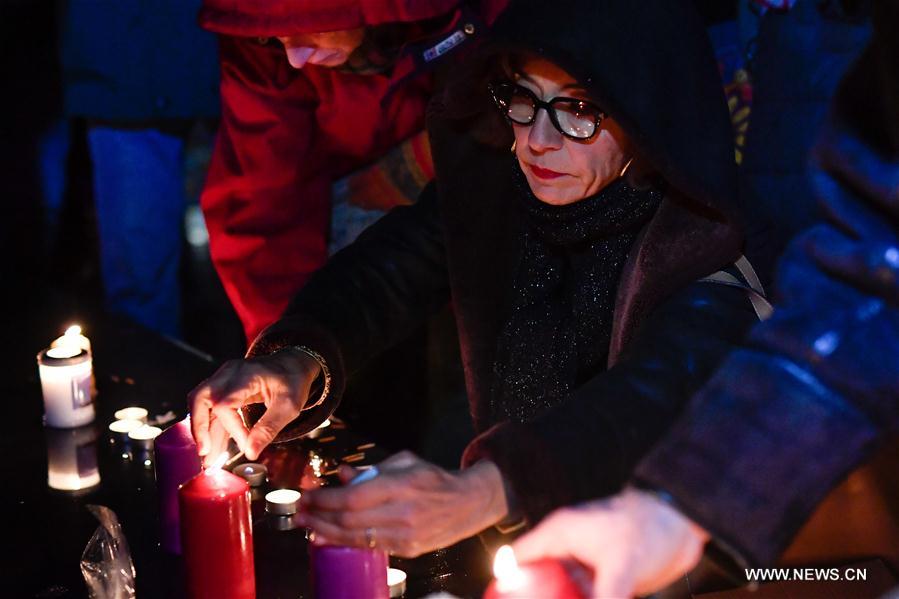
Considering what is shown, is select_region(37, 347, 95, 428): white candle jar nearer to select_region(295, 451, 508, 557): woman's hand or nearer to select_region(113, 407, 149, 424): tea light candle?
select_region(113, 407, 149, 424): tea light candle

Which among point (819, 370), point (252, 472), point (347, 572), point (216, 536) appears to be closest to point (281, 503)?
point (252, 472)

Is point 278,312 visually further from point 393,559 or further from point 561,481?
point 561,481

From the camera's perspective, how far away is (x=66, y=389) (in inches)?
76.9

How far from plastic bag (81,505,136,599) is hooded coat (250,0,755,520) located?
435 millimetres

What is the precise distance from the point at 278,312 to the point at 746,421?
191 cm

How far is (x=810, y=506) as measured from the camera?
93 centimetres

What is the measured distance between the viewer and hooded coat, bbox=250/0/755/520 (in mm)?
1318

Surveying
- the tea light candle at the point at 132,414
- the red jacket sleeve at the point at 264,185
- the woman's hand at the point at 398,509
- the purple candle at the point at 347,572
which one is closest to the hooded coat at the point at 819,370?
the woman's hand at the point at 398,509

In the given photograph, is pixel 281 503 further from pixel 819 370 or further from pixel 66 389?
pixel 819 370

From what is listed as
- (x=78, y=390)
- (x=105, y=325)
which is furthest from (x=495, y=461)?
(x=105, y=325)

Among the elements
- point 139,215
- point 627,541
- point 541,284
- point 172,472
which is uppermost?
point 627,541

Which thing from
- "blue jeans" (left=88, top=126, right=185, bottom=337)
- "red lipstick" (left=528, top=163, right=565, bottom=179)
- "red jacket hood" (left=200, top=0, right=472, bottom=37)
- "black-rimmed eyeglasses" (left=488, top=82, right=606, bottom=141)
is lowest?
"blue jeans" (left=88, top=126, right=185, bottom=337)

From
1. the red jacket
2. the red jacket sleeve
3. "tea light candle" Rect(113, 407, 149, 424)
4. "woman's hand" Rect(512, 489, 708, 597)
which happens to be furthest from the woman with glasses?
the red jacket sleeve

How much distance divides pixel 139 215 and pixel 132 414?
1947 mm
